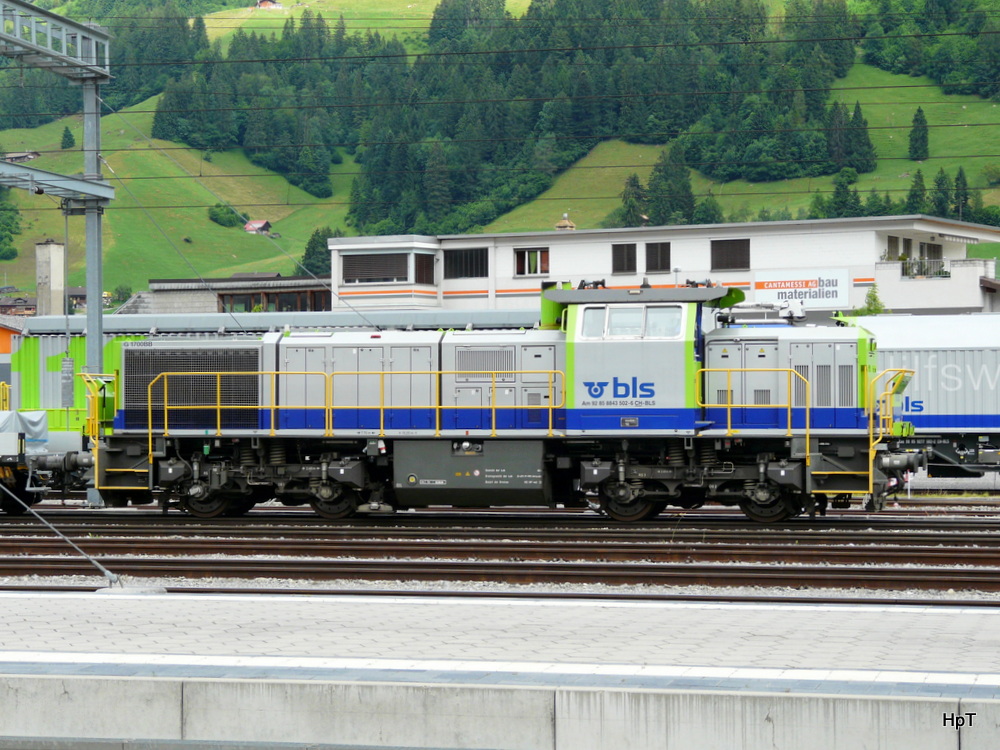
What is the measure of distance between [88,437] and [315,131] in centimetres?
18370

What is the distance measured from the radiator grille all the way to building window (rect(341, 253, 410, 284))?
3948 centimetres

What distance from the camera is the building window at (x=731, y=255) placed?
53500 millimetres

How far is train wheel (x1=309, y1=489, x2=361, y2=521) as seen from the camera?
20016 mm

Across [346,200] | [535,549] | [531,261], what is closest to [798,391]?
[535,549]

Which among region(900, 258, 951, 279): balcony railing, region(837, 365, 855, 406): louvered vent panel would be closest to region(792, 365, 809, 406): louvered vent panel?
region(837, 365, 855, 406): louvered vent panel

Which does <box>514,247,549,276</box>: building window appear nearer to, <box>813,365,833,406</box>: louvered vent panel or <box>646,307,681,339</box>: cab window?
<box>646,307,681,339</box>: cab window

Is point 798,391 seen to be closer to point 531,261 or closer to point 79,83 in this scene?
point 79,83

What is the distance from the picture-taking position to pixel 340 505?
20.1 m

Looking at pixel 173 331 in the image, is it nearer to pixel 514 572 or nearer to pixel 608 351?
pixel 608 351

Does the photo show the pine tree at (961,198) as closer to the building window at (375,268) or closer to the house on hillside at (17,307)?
the building window at (375,268)

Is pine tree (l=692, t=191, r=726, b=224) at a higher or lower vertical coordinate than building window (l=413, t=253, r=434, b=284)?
higher

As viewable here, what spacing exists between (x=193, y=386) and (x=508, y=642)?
1296 cm

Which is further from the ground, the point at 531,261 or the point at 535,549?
the point at 531,261

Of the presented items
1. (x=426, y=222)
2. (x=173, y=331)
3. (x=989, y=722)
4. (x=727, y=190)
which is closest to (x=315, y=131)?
(x=426, y=222)
